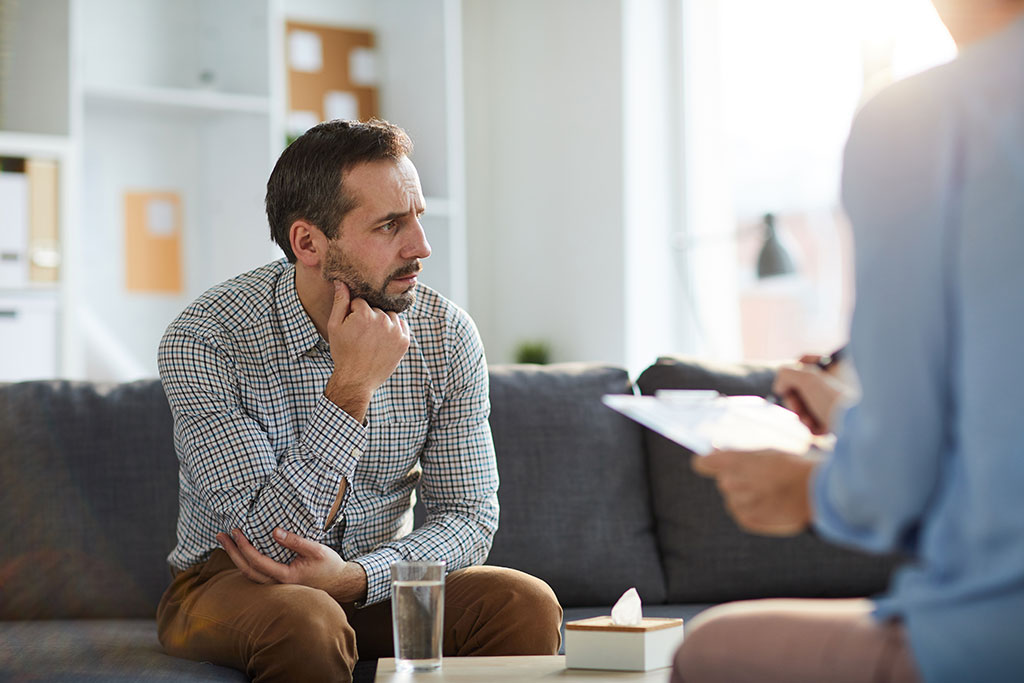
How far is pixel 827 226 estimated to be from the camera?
11.7 feet

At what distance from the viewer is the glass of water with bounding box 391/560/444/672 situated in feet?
4.39

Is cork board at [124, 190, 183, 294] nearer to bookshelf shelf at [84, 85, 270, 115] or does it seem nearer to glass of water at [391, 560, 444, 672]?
bookshelf shelf at [84, 85, 270, 115]

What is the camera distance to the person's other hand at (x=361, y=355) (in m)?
1.69

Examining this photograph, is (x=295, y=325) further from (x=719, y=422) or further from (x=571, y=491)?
(x=719, y=422)

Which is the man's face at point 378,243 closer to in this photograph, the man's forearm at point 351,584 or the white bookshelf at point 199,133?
the man's forearm at point 351,584

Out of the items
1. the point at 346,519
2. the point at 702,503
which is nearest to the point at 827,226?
the point at 702,503

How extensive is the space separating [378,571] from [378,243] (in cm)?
51

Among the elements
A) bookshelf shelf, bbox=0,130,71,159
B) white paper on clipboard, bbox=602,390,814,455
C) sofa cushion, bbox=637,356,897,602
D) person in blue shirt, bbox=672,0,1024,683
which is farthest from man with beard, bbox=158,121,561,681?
bookshelf shelf, bbox=0,130,71,159

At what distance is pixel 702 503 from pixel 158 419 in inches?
40.8

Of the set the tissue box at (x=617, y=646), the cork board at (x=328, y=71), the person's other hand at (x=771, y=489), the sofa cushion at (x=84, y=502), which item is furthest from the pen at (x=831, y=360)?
the cork board at (x=328, y=71)

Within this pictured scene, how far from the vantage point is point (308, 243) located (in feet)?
6.07

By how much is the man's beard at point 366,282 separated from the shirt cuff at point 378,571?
14.9 inches

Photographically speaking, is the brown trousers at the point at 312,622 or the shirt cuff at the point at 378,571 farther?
the shirt cuff at the point at 378,571

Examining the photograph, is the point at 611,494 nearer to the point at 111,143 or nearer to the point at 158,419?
the point at 158,419
